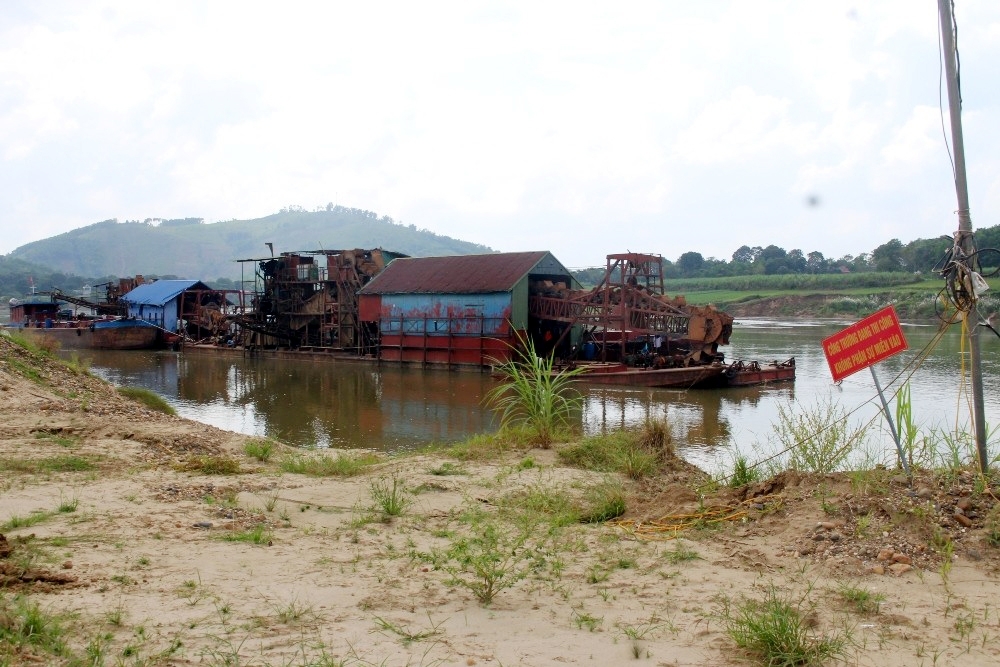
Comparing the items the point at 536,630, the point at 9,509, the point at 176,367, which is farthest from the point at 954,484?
the point at 176,367

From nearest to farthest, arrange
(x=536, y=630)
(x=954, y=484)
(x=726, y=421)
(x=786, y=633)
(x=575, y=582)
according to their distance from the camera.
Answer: (x=786, y=633) < (x=536, y=630) < (x=575, y=582) < (x=954, y=484) < (x=726, y=421)

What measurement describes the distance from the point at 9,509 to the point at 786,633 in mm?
5398

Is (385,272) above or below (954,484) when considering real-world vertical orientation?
above

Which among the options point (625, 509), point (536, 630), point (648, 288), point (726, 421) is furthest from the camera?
point (648, 288)

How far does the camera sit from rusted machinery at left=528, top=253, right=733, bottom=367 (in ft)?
77.6

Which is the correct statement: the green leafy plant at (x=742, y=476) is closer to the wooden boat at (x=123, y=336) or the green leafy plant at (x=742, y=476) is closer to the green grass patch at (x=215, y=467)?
the green grass patch at (x=215, y=467)

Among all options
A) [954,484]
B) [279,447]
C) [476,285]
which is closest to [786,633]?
[954,484]

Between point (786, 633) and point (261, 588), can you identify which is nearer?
point (786, 633)

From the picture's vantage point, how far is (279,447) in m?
10.7

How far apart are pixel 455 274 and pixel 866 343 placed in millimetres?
24768

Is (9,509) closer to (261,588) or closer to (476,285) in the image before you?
(261,588)

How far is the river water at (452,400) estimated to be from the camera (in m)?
15.5

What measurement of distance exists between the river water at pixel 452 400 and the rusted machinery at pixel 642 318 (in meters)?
1.91

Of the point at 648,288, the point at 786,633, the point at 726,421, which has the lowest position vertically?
the point at 726,421
